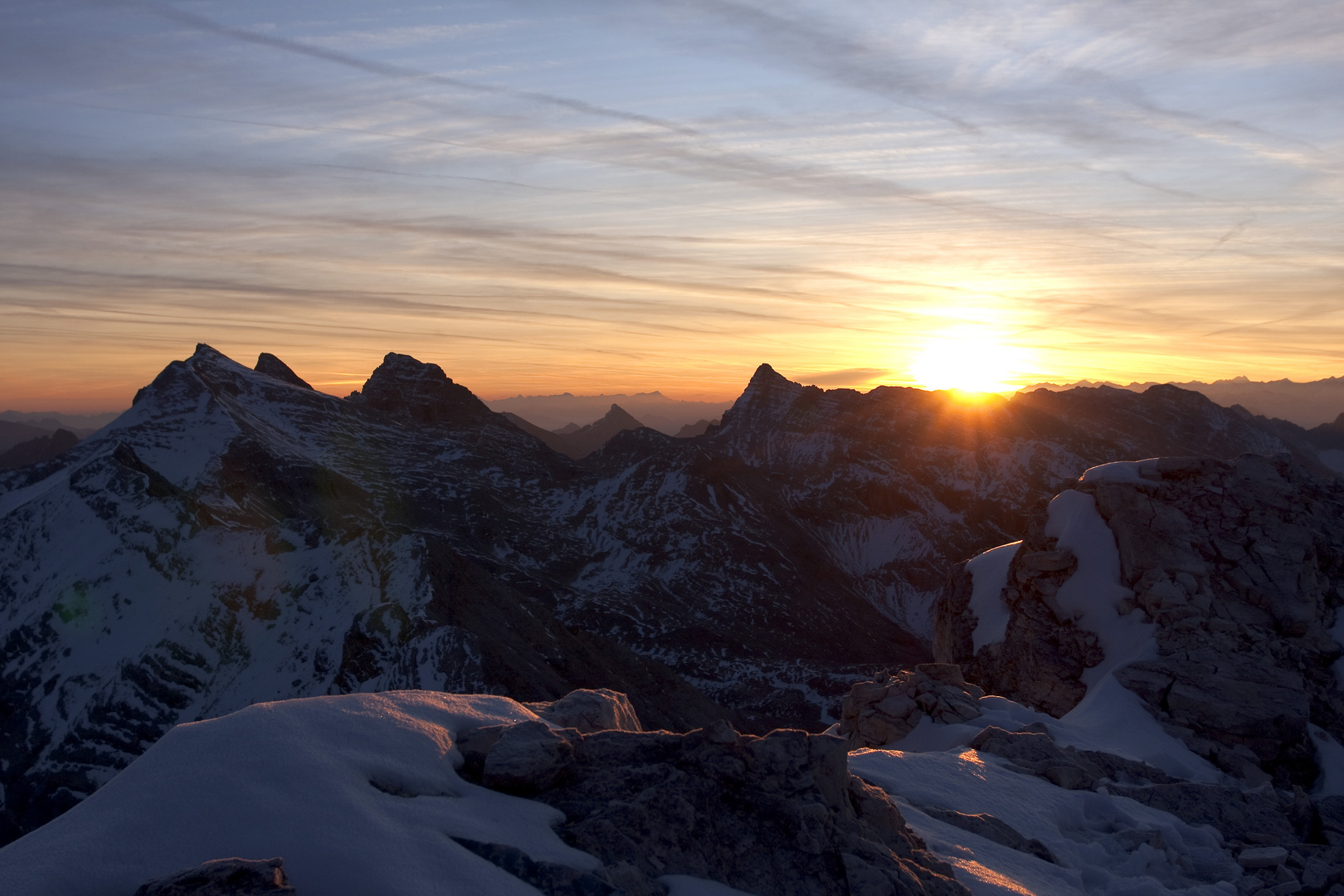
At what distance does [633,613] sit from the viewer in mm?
151000

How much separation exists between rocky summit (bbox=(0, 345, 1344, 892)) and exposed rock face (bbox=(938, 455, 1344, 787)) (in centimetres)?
10

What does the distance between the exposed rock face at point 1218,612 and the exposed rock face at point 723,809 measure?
17.7 metres

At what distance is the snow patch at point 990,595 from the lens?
110ft

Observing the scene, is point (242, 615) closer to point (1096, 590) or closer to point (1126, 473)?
point (1096, 590)

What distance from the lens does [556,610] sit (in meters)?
143

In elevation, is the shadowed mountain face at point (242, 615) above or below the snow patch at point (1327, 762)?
below

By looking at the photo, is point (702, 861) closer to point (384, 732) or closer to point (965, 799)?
point (384, 732)

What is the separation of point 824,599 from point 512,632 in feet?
418

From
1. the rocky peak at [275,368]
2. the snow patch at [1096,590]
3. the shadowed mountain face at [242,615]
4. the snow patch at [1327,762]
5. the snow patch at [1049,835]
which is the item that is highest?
the rocky peak at [275,368]

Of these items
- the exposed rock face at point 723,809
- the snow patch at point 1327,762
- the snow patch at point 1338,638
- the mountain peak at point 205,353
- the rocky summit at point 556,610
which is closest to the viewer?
the exposed rock face at point 723,809

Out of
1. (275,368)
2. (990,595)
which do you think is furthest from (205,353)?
(990,595)

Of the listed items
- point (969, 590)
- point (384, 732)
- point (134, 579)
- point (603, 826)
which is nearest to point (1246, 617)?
point (969, 590)

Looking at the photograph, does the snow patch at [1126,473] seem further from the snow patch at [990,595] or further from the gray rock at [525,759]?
the gray rock at [525,759]

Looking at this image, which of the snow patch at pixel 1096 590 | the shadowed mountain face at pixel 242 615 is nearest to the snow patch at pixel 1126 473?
the snow patch at pixel 1096 590
